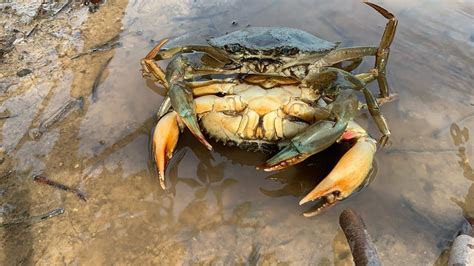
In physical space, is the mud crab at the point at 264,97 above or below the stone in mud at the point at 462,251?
above

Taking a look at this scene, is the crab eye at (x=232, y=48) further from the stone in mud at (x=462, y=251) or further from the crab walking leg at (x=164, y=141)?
the stone in mud at (x=462, y=251)

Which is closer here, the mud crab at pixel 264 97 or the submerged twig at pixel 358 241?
the submerged twig at pixel 358 241

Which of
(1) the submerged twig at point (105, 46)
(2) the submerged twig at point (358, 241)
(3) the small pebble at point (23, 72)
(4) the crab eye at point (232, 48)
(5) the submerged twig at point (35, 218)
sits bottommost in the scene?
(5) the submerged twig at point (35, 218)

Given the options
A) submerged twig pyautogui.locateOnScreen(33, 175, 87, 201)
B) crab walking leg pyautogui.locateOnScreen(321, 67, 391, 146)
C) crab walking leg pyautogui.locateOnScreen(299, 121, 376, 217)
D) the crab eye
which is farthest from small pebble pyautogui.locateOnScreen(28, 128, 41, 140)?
crab walking leg pyautogui.locateOnScreen(321, 67, 391, 146)

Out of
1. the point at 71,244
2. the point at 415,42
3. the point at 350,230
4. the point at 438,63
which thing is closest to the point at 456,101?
the point at 438,63

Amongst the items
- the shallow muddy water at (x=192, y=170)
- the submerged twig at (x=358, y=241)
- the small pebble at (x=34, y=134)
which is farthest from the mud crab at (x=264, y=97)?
the small pebble at (x=34, y=134)

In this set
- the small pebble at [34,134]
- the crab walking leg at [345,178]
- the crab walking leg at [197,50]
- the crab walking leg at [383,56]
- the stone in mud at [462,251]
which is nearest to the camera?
the stone in mud at [462,251]

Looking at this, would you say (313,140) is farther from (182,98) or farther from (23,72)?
(23,72)

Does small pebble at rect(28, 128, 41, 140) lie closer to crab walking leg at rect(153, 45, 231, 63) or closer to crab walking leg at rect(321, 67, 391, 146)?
crab walking leg at rect(153, 45, 231, 63)
